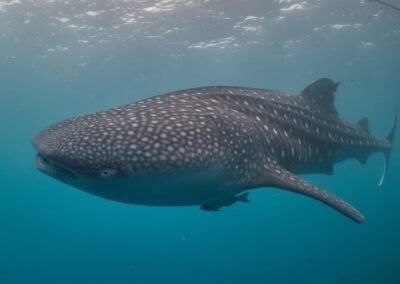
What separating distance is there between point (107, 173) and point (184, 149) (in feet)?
2.87

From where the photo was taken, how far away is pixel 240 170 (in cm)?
492

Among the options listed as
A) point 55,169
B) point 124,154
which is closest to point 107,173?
point 124,154

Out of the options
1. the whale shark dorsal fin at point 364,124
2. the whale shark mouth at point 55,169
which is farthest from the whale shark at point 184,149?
the whale shark dorsal fin at point 364,124

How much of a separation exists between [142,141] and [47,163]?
0.94m

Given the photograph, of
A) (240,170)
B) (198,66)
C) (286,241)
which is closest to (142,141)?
(240,170)

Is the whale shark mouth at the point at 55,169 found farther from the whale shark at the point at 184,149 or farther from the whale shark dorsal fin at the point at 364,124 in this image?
the whale shark dorsal fin at the point at 364,124

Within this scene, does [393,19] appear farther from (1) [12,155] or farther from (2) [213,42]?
(1) [12,155]

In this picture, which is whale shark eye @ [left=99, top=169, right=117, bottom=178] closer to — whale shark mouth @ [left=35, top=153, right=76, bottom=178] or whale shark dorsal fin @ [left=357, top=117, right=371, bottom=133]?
whale shark mouth @ [left=35, top=153, right=76, bottom=178]

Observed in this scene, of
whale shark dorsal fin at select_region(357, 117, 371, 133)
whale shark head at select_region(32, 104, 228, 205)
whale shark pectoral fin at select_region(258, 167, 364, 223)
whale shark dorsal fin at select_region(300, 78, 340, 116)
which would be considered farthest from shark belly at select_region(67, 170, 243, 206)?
whale shark dorsal fin at select_region(357, 117, 371, 133)

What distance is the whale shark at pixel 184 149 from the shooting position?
3.76 m

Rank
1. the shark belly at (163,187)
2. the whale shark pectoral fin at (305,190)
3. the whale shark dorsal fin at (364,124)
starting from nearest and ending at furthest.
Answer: the shark belly at (163,187) < the whale shark pectoral fin at (305,190) < the whale shark dorsal fin at (364,124)

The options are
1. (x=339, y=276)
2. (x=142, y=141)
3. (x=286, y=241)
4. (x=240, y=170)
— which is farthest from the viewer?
(x=286, y=241)

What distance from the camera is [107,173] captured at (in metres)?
3.71

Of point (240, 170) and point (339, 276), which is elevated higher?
point (240, 170)
